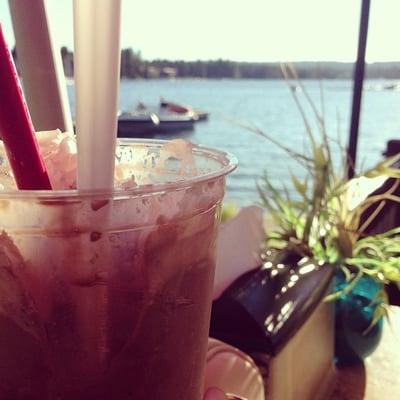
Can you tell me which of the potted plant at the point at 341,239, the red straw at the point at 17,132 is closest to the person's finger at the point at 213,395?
the red straw at the point at 17,132

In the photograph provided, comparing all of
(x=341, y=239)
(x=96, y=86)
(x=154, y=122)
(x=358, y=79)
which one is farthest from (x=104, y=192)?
(x=154, y=122)

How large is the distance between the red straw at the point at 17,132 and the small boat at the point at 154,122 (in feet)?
25.5

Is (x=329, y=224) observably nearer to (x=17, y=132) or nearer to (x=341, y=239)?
(x=341, y=239)

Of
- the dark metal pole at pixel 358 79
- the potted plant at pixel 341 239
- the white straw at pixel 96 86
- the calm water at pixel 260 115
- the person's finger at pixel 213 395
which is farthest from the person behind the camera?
the calm water at pixel 260 115

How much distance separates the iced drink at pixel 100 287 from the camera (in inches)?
9.8

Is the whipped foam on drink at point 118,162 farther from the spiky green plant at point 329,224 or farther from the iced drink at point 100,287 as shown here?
the spiky green plant at point 329,224

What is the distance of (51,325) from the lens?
0.86 feet

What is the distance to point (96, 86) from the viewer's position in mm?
239

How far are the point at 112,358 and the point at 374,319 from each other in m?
0.64

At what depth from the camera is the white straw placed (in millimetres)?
225

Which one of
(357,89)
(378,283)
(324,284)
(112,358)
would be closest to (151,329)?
(112,358)

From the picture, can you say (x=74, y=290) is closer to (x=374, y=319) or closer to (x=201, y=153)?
(x=201, y=153)

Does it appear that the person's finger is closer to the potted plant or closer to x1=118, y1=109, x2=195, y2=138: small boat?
the potted plant

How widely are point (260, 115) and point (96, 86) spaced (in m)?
16.3
